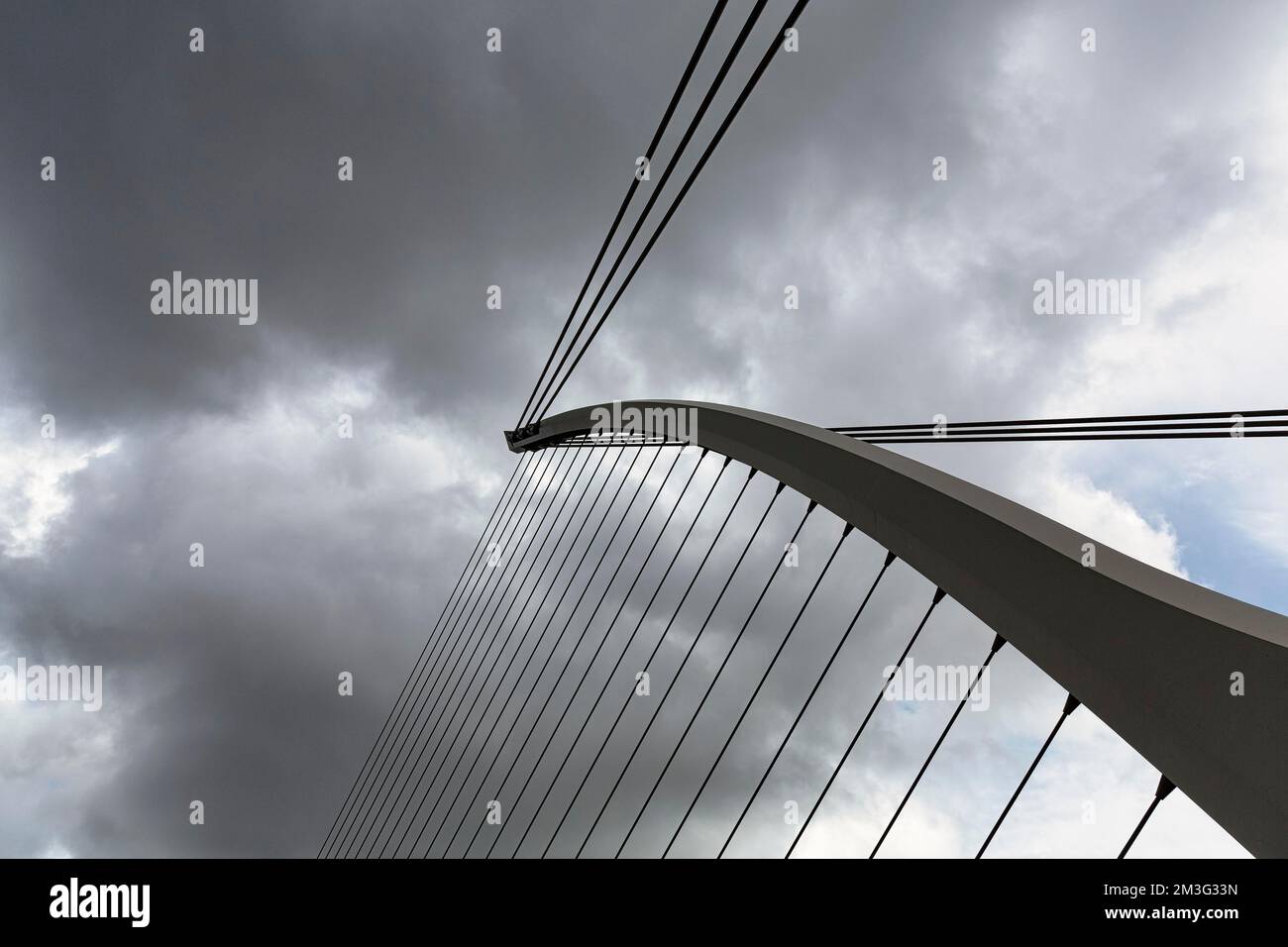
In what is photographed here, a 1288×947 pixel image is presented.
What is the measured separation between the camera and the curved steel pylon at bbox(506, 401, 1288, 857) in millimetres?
3969

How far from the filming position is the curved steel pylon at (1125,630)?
3.97 meters

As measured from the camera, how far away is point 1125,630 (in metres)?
4.94
